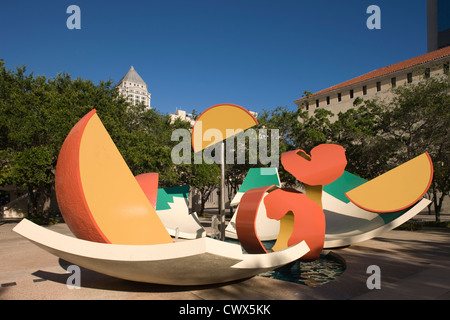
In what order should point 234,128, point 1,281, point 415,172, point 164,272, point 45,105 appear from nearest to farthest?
1. point 164,272
2. point 1,281
3. point 415,172
4. point 234,128
5. point 45,105

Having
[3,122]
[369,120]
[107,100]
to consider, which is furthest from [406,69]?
[3,122]

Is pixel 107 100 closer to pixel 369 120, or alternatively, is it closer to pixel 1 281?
pixel 1 281

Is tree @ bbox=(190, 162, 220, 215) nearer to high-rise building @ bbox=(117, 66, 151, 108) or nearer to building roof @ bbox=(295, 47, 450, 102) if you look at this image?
building roof @ bbox=(295, 47, 450, 102)

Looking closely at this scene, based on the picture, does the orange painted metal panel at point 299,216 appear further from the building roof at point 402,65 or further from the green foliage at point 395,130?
the building roof at point 402,65

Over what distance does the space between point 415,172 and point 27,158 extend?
1814 centimetres

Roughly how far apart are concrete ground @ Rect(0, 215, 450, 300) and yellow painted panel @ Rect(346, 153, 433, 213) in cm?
170

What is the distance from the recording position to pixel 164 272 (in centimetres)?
552

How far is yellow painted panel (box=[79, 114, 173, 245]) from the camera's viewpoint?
6.07m

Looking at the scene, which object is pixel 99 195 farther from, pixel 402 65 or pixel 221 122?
pixel 402 65

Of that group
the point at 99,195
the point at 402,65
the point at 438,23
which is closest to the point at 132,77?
the point at 438,23

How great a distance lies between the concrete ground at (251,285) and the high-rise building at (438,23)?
1832 inches

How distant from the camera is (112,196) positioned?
6352 mm

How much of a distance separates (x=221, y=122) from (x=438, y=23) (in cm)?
4962

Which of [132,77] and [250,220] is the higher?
[132,77]
